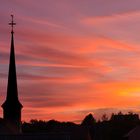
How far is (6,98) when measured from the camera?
92.9 meters

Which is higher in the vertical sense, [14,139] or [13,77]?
[13,77]

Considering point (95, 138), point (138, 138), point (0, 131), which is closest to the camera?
point (0, 131)

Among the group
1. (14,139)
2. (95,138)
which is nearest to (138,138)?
(95,138)

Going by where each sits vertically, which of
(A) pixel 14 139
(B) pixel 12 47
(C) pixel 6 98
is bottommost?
(A) pixel 14 139

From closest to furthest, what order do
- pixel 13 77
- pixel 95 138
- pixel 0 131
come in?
pixel 0 131 < pixel 13 77 < pixel 95 138

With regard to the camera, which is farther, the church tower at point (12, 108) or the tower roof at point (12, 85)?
the tower roof at point (12, 85)

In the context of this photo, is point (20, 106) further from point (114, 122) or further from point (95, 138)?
point (114, 122)

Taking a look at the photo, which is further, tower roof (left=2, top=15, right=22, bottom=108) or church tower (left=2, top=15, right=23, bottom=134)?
tower roof (left=2, top=15, right=22, bottom=108)

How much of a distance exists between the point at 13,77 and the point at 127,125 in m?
47.3

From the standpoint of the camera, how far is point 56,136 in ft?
274

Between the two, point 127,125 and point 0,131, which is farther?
point 127,125

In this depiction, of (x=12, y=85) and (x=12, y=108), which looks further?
(x=12, y=85)

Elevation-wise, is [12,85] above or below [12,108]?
above

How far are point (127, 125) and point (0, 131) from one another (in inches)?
2092
